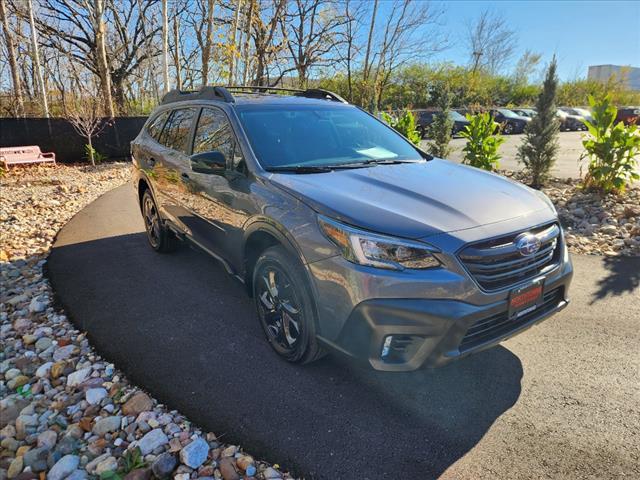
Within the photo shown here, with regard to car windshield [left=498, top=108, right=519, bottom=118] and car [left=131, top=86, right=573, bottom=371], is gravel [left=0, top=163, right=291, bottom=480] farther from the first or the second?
car windshield [left=498, top=108, right=519, bottom=118]

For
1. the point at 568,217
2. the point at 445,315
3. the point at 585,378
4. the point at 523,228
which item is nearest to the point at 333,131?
the point at 523,228

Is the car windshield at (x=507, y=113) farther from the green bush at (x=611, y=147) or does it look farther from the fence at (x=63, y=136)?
the fence at (x=63, y=136)

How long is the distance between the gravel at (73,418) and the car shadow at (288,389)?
115 millimetres

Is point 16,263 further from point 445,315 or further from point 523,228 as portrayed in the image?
point 523,228

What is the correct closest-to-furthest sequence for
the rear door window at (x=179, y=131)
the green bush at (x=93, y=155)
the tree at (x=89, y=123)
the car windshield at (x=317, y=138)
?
the car windshield at (x=317, y=138) → the rear door window at (x=179, y=131) → the tree at (x=89, y=123) → the green bush at (x=93, y=155)

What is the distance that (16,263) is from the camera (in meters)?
4.78

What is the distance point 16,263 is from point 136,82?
27.4m

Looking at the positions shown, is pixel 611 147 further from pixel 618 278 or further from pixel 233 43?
pixel 233 43

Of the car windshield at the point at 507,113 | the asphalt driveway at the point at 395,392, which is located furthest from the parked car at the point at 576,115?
the asphalt driveway at the point at 395,392

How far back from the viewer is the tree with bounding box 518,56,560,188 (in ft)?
26.8

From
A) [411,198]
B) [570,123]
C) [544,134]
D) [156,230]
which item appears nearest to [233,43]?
[544,134]

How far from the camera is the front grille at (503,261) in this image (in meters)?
2.18

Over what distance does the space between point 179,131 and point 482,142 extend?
6618 millimetres

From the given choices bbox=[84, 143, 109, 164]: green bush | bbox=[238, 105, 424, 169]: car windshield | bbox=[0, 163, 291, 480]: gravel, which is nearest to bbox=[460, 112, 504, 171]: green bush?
bbox=[238, 105, 424, 169]: car windshield
